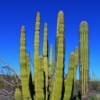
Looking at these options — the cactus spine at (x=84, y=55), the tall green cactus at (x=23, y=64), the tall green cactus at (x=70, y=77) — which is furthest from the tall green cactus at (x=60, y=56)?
the cactus spine at (x=84, y=55)

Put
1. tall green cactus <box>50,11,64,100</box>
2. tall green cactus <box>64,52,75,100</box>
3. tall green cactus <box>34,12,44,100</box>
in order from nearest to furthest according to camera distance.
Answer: tall green cactus <box>50,11,64,100</box> → tall green cactus <box>64,52,75,100</box> → tall green cactus <box>34,12,44,100</box>

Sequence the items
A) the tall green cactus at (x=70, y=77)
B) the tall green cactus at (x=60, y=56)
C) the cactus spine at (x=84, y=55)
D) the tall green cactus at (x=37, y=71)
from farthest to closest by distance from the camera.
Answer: the cactus spine at (x=84, y=55)
the tall green cactus at (x=37, y=71)
the tall green cactus at (x=70, y=77)
the tall green cactus at (x=60, y=56)

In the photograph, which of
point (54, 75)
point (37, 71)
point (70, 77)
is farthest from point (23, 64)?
point (70, 77)

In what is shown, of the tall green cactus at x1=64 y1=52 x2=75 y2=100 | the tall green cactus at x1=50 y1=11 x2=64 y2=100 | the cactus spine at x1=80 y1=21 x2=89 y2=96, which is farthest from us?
the cactus spine at x1=80 y1=21 x2=89 y2=96

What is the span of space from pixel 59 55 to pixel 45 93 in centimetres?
127

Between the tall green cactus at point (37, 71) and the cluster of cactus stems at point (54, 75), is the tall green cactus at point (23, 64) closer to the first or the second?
the cluster of cactus stems at point (54, 75)

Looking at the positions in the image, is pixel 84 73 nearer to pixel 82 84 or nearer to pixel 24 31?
pixel 82 84

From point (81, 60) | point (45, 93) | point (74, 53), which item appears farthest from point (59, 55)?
point (81, 60)

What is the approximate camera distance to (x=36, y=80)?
1030 cm

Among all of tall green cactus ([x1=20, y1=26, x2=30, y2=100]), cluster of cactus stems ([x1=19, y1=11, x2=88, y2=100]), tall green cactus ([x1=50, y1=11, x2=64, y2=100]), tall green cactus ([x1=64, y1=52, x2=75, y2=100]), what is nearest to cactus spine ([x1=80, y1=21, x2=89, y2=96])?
cluster of cactus stems ([x1=19, y1=11, x2=88, y2=100])

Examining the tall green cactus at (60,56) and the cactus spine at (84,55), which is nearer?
the tall green cactus at (60,56)

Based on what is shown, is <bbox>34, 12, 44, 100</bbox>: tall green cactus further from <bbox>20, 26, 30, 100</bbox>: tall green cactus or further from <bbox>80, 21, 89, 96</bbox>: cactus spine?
<bbox>80, 21, 89, 96</bbox>: cactus spine

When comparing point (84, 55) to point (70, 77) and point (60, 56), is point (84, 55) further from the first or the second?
point (60, 56)

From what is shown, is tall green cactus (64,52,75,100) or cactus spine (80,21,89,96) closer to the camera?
tall green cactus (64,52,75,100)
